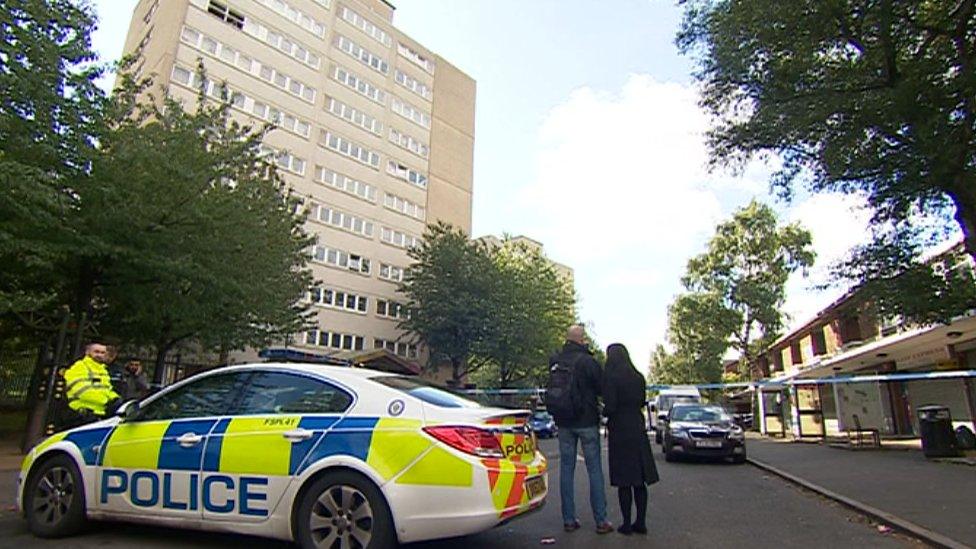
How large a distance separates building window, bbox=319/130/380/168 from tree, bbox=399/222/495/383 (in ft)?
26.6

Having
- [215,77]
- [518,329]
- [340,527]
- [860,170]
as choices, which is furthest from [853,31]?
[215,77]

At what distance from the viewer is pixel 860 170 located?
38.7ft

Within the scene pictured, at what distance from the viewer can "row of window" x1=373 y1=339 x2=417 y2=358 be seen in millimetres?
38938

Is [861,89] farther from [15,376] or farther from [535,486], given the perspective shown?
[15,376]

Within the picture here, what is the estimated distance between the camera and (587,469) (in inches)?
225

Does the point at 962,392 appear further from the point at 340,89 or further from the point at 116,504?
the point at 340,89

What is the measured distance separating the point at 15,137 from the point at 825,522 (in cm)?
1409

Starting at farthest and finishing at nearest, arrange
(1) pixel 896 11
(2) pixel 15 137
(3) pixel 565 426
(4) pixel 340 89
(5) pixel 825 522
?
(4) pixel 340 89 < (2) pixel 15 137 < (1) pixel 896 11 < (5) pixel 825 522 < (3) pixel 565 426

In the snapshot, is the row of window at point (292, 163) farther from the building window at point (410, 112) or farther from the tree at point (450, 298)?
the building window at point (410, 112)

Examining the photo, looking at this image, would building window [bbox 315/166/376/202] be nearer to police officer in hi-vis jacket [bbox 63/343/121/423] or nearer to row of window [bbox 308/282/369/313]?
row of window [bbox 308/282/369/313]

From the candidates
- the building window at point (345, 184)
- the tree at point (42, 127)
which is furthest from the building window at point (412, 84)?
the tree at point (42, 127)

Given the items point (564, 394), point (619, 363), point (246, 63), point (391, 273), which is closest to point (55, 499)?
point (564, 394)

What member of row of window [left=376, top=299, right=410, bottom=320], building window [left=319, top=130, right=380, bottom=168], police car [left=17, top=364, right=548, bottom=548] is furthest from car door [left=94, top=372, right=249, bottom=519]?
building window [left=319, top=130, right=380, bottom=168]

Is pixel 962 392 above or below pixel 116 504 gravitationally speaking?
above
